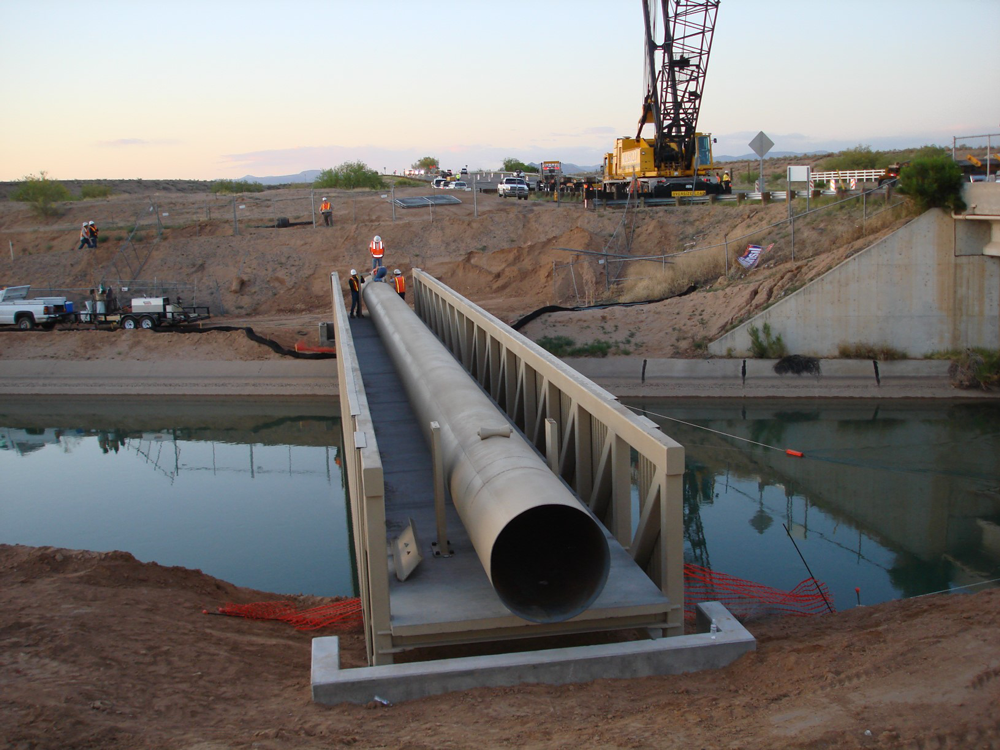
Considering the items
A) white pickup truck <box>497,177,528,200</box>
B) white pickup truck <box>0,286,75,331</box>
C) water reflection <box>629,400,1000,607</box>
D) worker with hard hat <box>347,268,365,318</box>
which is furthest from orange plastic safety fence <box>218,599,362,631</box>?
white pickup truck <box>497,177,528,200</box>

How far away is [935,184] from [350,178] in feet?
176

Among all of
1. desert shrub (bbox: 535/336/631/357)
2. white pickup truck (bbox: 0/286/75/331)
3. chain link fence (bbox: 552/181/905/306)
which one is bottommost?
desert shrub (bbox: 535/336/631/357)

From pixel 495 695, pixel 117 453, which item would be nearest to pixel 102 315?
pixel 117 453

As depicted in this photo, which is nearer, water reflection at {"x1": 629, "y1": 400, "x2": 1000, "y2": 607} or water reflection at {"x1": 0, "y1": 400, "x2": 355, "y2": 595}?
water reflection at {"x1": 629, "y1": 400, "x2": 1000, "y2": 607}

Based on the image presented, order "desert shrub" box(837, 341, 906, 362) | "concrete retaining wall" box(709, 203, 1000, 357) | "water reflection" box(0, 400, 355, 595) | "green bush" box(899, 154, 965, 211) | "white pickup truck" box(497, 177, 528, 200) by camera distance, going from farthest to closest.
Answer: "white pickup truck" box(497, 177, 528, 200) → "desert shrub" box(837, 341, 906, 362) → "concrete retaining wall" box(709, 203, 1000, 357) → "green bush" box(899, 154, 965, 211) → "water reflection" box(0, 400, 355, 595)

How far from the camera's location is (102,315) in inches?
1352

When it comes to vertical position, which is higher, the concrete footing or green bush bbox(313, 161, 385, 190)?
green bush bbox(313, 161, 385, 190)

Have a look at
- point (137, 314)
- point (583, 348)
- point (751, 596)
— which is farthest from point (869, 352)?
point (137, 314)

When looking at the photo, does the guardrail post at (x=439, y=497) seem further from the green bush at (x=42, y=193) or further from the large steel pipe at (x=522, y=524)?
the green bush at (x=42, y=193)

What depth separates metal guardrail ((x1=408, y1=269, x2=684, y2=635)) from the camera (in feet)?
26.1

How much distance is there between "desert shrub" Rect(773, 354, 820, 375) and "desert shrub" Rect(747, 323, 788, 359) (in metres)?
0.25

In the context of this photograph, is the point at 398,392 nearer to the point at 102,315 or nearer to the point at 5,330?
the point at 102,315

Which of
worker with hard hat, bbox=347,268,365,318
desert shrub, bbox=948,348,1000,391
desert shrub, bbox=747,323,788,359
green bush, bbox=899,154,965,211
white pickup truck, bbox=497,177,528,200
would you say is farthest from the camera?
white pickup truck, bbox=497,177,528,200

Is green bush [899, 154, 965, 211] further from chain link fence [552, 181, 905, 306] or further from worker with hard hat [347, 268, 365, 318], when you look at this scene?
worker with hard hat [347, 268, 365, 318]
